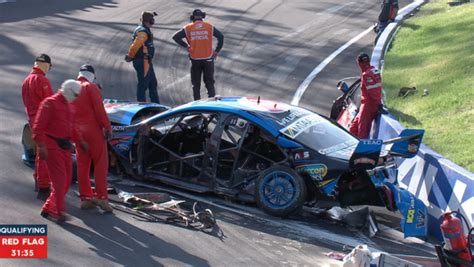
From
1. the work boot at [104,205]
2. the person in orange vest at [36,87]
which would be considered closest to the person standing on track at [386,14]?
the person in orange vest at [36,87]

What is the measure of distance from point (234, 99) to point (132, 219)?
91.8 inches

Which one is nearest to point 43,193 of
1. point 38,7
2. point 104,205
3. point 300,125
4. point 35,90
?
point 104,205

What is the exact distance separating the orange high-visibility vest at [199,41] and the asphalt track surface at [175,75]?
3.70 feet

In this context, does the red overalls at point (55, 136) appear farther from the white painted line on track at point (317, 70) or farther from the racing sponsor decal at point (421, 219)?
the white painted line on track at point (317, 70)

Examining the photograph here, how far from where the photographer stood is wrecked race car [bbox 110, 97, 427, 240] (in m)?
9.54

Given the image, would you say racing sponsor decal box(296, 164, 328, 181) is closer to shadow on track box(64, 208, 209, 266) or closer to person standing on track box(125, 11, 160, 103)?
shadow on track box(64, 208, 209, 266)

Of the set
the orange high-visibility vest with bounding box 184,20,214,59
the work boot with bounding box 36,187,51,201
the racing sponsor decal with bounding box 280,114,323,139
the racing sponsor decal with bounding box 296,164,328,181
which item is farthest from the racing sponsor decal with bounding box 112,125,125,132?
the orange high-visibility vest with bounding box 184,20,214,59

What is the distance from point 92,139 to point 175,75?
311 inches

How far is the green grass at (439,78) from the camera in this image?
1254 cm

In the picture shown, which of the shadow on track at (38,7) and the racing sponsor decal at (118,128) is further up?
the shadow on track at (38,7)

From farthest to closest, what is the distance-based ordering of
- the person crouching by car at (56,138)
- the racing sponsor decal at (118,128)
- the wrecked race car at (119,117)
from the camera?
the wrecked race car at (119,117)
the racing sponsor decal at (118,128)
the person crouching by car at (56,138)

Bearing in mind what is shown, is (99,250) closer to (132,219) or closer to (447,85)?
(132,219)

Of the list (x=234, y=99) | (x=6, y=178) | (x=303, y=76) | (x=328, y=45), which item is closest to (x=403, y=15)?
(x=328, y=45)

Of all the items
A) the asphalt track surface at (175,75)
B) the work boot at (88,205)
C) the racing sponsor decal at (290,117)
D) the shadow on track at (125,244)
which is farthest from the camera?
the racing sponsor decal at (290,117)
